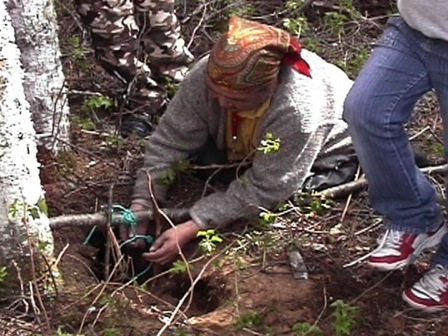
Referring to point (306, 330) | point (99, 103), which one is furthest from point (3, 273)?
point (99, 103)

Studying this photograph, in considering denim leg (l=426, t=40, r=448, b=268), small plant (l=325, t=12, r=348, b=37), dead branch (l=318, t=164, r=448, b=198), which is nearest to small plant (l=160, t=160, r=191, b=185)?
dead branch (l=318, t=164, r=448, b=198)

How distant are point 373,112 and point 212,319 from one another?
0.94 m

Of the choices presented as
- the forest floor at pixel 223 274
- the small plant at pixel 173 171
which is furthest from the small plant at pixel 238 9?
the small plant at pixel 173 171

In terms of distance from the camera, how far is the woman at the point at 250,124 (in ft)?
13.3

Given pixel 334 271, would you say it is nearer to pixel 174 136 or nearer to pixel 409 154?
pixel 409 154

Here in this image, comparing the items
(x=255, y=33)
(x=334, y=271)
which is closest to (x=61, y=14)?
(x=255, y=33)

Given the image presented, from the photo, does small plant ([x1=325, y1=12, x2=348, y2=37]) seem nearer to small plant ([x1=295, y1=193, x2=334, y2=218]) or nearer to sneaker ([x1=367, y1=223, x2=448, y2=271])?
small plant ([x1=295, y1=193, x2=334, y2=218])

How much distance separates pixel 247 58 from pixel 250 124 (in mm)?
427

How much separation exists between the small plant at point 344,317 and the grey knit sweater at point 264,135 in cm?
71

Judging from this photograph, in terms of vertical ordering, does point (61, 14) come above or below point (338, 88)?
below

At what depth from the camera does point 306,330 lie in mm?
3553

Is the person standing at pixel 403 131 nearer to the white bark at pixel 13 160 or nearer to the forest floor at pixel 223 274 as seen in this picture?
the forest floor at pixel 223 274

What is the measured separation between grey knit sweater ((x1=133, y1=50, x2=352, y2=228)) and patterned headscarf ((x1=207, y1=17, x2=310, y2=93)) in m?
0.15

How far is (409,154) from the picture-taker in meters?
3.62
